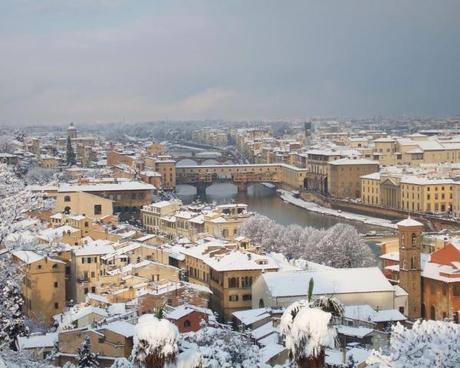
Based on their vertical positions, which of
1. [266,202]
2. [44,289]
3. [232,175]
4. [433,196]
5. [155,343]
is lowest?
[266,202]

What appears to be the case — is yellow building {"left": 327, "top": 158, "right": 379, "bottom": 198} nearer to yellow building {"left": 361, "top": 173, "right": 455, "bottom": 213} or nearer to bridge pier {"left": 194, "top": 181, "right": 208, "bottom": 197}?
yellow building {"left": 361, "top": 173, "right": 455, "bottom": 213}

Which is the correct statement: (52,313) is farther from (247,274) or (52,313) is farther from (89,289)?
(247,274)

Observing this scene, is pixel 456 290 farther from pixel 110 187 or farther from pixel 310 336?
pixel 110 187

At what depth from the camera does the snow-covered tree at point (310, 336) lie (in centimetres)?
216

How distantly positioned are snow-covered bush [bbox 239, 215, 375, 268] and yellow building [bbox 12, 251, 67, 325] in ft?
13.0

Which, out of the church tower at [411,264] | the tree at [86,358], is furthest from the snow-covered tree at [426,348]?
the church tower at [411,264]

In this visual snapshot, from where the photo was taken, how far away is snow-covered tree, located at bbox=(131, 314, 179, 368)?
229 cm

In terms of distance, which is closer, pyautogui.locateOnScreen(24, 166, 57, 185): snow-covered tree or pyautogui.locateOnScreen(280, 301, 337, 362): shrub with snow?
pyautogui.locateOnScreen(280, 301, 337, 362): shrub with snow

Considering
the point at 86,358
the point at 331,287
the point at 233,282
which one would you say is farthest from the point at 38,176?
the point at 86,358

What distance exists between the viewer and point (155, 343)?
2289mm

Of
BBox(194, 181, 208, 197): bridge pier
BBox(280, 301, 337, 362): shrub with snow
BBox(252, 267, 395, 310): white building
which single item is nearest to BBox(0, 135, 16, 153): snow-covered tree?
BBox(194, 181, 208, 197): bridge pier

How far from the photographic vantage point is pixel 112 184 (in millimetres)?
19000

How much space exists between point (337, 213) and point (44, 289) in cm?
1305

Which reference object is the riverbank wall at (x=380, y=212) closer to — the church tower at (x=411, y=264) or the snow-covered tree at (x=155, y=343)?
the church tower at (x=411, y=264)
